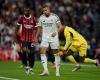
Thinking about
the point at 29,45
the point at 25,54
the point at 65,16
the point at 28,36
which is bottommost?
the point at 25,54

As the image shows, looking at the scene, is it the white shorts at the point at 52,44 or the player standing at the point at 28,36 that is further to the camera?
the player standing at the point at 28,36

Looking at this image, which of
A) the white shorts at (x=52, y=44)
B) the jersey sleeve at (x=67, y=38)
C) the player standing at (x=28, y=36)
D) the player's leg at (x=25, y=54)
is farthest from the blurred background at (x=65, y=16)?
the white shorts at (x=52, y=44)

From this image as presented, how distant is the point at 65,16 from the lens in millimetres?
36719

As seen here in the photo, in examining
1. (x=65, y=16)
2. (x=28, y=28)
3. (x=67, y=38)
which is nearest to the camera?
(x=28, y=28)

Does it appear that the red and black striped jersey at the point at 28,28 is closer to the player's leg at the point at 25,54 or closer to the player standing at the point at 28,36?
the player standing at the point at 28,36

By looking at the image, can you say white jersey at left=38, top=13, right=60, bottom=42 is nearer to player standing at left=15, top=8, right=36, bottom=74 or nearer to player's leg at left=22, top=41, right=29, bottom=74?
player standing at left=15, top=8, right=36, bottom=74

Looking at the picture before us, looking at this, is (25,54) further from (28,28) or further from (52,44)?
(52,44)

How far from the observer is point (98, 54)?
99.8ft

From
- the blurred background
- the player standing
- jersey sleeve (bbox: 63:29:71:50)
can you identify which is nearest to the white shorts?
the player standing

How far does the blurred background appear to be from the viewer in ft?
113

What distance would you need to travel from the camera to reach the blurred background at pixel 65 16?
3447 centimetres

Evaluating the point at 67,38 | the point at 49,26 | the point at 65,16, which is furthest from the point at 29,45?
the point at 65,16

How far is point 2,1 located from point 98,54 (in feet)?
35.9

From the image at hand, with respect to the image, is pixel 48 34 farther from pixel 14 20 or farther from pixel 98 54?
pixel 14 20
